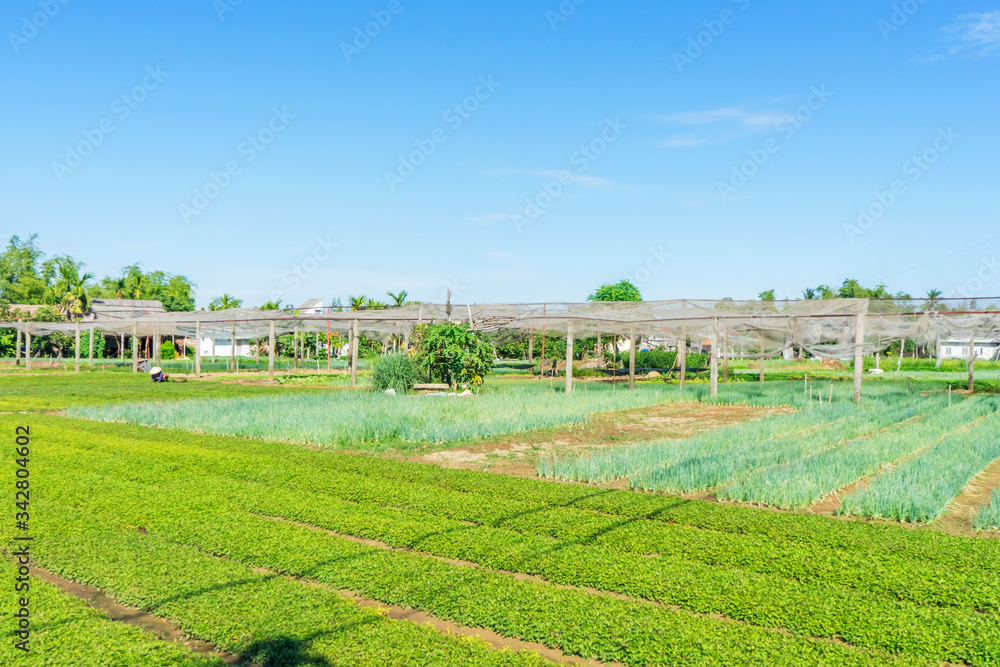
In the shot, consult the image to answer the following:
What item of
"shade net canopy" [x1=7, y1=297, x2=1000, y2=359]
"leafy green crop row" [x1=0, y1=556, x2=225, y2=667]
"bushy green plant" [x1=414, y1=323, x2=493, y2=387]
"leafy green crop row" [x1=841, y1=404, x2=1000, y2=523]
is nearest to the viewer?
"leafy green crop row" [x1=0, y1=556, x2=225, y2=667]

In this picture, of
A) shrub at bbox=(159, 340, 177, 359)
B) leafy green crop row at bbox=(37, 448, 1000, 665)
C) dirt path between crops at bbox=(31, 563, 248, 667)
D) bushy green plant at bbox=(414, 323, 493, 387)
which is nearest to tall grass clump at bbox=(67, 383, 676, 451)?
bushy green plant at bbox=(414, 323, 493, 387)

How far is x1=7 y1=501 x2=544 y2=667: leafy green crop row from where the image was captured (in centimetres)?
378

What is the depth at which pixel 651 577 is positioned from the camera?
194 inches

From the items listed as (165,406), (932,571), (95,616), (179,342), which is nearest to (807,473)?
(932,571)

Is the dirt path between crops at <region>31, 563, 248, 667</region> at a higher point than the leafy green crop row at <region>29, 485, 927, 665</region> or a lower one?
lower

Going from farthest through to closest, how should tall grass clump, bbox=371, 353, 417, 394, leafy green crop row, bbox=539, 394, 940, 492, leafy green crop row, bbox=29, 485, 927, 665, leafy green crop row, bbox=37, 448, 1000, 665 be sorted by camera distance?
tall grass clump, bbox=371, 353, 417, 394 < leafy green crop row, bbox=539, 394, 940, 492 < leafy green crop row, bbox=37, 448, 1000, 665 < leafy green crop row, bbox=29, 485, 927, 665

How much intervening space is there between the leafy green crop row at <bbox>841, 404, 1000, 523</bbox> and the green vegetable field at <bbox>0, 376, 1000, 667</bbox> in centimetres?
4

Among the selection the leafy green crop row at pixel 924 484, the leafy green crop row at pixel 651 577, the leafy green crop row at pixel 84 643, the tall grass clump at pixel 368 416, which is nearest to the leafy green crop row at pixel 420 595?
the leafy green crop row at pixel 651 577

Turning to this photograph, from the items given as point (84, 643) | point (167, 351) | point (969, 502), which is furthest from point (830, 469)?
point (167, 351)

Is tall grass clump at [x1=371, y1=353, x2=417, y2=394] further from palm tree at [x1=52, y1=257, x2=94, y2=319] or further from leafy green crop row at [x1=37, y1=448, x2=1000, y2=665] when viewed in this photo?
palm tree at [x1=52, y1=257, x2=94, y2=319]

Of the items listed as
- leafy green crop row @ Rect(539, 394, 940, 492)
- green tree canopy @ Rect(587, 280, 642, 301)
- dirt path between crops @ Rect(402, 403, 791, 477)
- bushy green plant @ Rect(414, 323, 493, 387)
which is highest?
green tree canopy @ Rect(587, 280, 642, 301)

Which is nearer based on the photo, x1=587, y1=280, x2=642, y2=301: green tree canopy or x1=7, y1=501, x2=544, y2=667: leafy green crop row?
x1=7, y1=501, x2=544, y2=667: leafy green crop row

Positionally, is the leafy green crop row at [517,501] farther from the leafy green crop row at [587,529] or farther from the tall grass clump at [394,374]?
the tall grass clump at [394,374]

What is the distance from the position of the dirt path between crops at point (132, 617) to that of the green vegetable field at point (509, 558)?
4 centimetres
